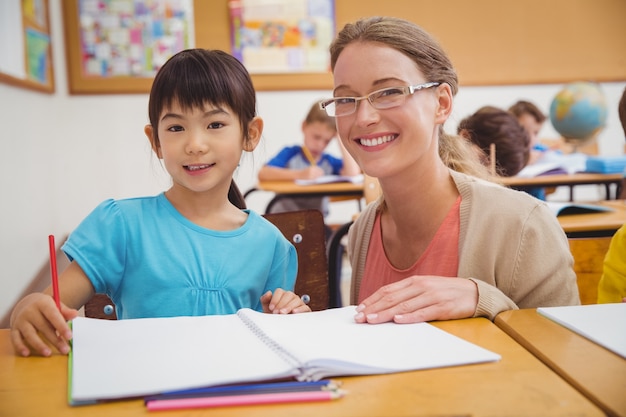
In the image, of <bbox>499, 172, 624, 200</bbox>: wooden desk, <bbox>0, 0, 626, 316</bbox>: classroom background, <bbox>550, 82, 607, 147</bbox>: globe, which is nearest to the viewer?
<bbox>499, 172, 624, 200</bbox>: wooden desk

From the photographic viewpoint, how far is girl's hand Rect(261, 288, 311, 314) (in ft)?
3.44

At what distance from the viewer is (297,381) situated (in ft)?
2.25

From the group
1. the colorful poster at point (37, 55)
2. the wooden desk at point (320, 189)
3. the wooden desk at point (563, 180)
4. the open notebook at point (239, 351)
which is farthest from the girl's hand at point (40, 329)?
the colorful poster at point (37, 55)

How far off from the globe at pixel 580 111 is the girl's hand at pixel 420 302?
9.72 feet

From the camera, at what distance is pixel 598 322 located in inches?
32.8

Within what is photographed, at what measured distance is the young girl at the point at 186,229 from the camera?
1.20 meters

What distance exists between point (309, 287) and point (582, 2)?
191 inches

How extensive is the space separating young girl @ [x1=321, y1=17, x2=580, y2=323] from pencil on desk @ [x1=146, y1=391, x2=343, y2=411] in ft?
1.27

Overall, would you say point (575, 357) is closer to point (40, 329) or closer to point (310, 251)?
point (40, 329)

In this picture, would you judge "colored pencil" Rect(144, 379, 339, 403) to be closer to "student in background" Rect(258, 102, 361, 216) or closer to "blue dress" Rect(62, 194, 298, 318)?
"blue dress" Rect(62, 194, 298, 318)

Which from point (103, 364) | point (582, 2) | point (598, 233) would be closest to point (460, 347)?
point (103, 364)

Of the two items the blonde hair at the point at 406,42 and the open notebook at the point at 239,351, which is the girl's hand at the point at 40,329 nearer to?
the open notebook at the point at 239,351

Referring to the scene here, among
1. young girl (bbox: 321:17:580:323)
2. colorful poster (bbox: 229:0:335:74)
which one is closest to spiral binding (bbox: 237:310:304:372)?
young girl (bbox: 321:17:580:323)

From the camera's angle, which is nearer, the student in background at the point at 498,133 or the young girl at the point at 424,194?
the young girl at the point at 424,194
